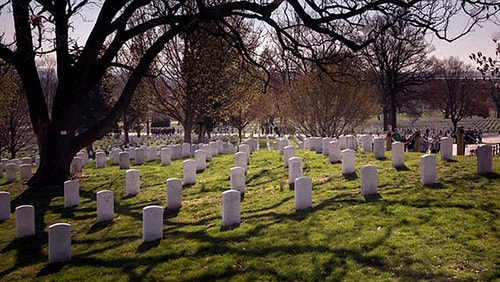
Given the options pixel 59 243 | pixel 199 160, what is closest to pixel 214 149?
pixel 199 160

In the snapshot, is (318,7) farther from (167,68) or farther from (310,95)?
(167,68)

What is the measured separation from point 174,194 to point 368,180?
457cm

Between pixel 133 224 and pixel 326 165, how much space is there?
268 inches

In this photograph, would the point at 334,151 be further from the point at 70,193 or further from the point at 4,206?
the point at 4,206

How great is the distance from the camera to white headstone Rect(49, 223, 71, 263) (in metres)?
7.82

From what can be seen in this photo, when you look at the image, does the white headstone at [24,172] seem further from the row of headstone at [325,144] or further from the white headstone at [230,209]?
the white headstone at [230,209]

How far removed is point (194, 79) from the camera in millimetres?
24688

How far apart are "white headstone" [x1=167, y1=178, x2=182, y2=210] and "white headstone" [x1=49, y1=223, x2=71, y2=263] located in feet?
10.8

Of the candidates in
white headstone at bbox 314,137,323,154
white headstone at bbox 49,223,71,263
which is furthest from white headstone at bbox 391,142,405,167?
white headstone at bbox 49,223,71,263

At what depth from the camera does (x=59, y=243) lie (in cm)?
785

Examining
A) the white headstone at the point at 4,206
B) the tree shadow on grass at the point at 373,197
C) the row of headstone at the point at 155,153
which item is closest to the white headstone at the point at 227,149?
the row of headstone at the point at 155,153

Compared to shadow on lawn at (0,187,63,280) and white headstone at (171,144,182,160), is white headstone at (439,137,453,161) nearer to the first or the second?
shadow on lawn at (0,187,63,280)

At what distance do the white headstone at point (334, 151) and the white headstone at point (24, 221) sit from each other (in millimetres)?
9129

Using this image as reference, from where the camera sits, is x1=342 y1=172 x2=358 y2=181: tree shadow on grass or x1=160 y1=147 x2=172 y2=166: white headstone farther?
x1=160 y1=147 x2=172 y2=166: white headstone
